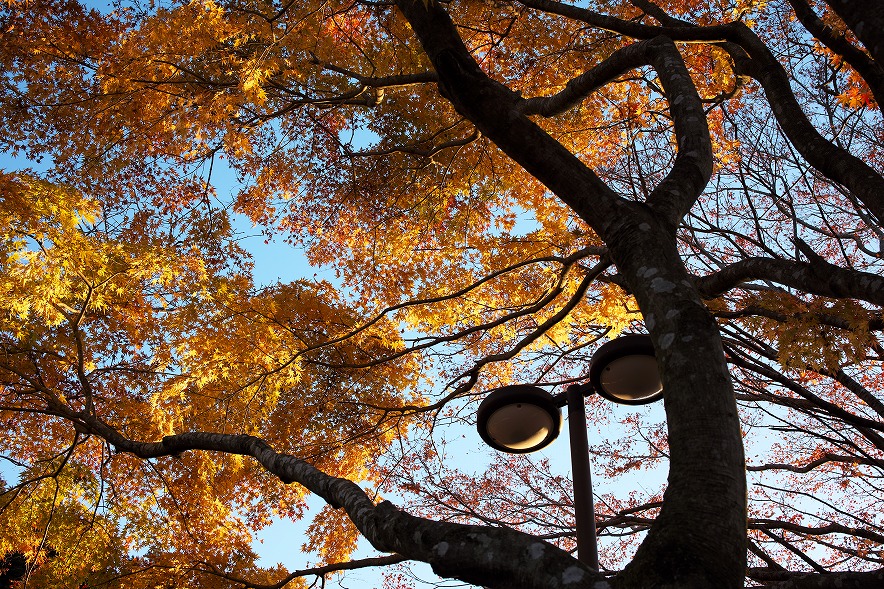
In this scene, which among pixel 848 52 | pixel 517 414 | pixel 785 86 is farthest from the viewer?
pixel 785 86

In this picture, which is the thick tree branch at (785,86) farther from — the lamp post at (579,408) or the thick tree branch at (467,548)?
the thick tree branch at (467,548)

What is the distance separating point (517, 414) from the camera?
3.57 m

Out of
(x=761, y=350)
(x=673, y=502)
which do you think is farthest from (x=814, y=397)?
(x=673, y=502)

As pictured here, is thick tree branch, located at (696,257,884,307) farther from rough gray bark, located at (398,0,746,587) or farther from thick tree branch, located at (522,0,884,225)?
rough gray bark, located at (398,0,746,587)

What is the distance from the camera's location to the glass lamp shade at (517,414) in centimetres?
357

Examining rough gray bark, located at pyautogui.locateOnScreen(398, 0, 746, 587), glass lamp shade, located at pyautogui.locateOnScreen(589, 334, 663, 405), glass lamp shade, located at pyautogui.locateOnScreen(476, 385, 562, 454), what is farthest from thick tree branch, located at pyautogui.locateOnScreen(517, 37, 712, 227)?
glass lamp shade, located at pyautogui.locateOnScreen(476, 385, 562, 454)

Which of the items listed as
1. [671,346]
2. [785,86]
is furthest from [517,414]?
[785,86]

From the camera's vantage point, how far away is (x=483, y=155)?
26.0 feet

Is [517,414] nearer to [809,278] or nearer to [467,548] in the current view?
[467,548]

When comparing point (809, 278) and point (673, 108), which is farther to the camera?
point (673, 108)

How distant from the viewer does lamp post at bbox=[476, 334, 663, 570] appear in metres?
3.32

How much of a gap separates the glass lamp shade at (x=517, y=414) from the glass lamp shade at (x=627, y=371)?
0.32 m

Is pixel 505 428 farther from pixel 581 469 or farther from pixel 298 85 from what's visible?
pixel 298 85

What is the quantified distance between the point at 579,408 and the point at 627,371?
0.44 meters
